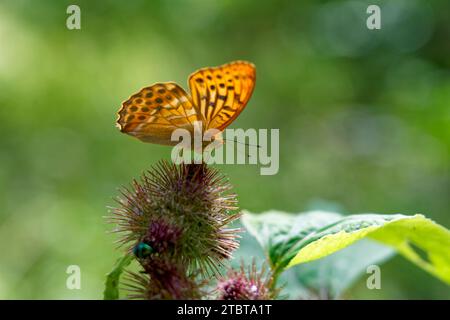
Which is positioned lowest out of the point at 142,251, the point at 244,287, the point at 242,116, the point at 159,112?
the point at 244,287

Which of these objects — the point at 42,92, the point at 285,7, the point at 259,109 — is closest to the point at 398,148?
the point at 259,109

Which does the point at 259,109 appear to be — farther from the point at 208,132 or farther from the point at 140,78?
the point at 208,132

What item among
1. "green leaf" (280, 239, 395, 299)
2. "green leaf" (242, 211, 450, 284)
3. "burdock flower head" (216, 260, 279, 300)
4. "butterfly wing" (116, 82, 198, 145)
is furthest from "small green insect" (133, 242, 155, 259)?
"green leaf" (280, 239, 395, 299)

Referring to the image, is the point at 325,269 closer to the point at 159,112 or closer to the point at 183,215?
the point at 183,215

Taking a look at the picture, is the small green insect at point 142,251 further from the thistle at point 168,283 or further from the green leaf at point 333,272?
the green leaf at point 333,272

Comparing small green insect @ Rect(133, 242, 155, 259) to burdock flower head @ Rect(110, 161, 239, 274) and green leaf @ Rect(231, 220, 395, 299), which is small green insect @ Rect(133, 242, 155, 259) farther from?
green leaf @ Rect(231, 220, 395, 299)

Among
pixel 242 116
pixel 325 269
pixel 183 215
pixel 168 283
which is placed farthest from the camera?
pixel 242 116

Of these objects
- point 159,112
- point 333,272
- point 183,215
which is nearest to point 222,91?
point 159,112
